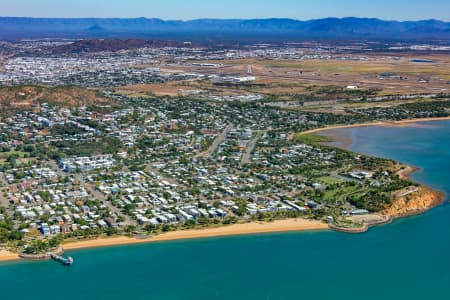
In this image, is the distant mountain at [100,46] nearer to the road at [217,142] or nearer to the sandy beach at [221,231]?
the road at [217,142]

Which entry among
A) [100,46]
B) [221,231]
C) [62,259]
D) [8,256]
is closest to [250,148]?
[221,231]

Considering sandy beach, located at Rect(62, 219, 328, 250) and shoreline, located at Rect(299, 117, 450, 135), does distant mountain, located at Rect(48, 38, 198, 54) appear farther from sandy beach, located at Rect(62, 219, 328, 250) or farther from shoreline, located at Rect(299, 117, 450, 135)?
sandy beach, located at Rect(62, 219, 328, 250)

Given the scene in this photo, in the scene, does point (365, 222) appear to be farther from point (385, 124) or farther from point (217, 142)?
point (385, 124)

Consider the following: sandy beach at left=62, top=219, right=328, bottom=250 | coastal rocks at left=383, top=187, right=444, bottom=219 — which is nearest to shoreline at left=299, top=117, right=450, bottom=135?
coastal rocks at left=383, top=187, right=444, bottom=219

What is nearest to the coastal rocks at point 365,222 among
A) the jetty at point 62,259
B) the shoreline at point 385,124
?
the jetty at point 62,259

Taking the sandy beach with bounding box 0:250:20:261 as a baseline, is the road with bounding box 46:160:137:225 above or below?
above

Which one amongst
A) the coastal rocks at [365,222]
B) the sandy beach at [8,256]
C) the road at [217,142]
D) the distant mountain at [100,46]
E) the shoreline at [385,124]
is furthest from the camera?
the distant mountain at [100,46]
